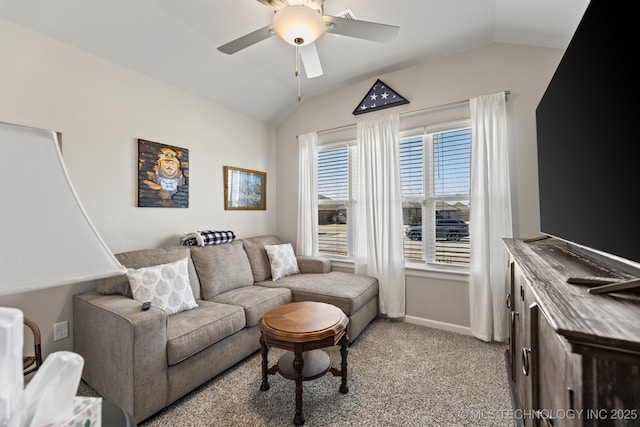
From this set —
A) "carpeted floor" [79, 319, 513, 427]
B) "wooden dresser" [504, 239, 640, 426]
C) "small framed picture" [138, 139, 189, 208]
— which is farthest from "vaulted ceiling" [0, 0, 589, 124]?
"carpeted floor" [79, 319, 513, 427]

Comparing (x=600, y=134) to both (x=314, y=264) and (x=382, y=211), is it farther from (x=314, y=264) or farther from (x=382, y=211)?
(x=314, y=264)

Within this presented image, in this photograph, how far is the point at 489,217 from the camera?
2.58 m

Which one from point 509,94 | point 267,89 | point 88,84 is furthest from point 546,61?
point 88,84

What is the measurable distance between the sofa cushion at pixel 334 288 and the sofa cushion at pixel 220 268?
266 mm

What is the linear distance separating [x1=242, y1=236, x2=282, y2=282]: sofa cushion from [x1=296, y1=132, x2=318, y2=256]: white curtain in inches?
23.3

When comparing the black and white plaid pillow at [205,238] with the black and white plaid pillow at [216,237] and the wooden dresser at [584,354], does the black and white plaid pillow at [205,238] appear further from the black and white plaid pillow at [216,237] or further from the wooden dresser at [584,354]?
the wooden dresser at [584,354]

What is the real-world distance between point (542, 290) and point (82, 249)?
1193 millimetres

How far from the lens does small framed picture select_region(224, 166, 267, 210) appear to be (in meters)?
3.44

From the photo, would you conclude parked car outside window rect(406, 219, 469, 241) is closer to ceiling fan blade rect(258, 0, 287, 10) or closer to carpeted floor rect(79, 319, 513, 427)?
carpeted floor rect(79, 319, 513, 427)

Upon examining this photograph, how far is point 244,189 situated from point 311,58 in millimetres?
1987

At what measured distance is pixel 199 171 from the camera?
3.10 metres

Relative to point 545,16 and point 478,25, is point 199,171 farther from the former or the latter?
point 545,16

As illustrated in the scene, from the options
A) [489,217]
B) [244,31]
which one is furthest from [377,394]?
[244,31]

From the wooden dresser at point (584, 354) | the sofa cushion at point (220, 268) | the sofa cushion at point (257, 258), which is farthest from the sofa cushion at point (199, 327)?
the wooden dresser at point (584, 354)
